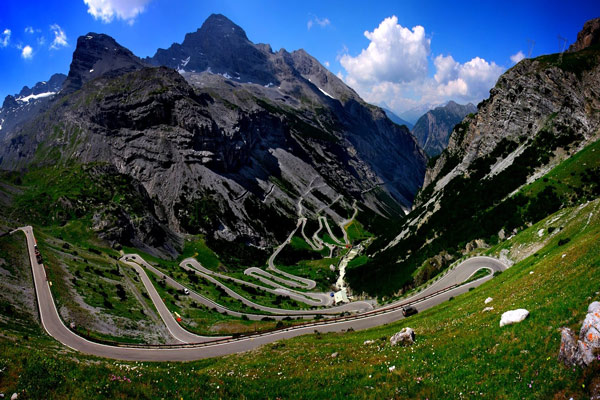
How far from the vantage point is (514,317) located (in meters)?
17.3

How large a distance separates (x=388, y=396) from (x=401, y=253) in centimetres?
8453

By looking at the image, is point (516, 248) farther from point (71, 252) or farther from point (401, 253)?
point (71, 252)

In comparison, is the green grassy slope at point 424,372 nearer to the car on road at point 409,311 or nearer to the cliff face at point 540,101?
the car on road at point 409,311

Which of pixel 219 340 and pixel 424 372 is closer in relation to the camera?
pixel 424 372

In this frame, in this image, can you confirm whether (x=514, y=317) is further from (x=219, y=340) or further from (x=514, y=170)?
(x=514, y=170)

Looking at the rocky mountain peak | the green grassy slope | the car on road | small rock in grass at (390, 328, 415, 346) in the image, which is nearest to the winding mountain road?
the car on road

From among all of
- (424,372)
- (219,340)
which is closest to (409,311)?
(219,340)

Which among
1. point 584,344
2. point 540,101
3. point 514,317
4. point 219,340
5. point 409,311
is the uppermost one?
point 540,101

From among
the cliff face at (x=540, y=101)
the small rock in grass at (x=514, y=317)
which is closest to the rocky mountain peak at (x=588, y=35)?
the cliff face at (x=540, y=101)

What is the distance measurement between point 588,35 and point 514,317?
145m

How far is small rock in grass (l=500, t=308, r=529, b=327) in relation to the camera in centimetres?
1697

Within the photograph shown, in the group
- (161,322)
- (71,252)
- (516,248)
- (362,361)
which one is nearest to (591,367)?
(362,361)

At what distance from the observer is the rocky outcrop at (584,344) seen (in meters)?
10.4

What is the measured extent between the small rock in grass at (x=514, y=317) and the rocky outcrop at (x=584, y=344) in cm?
520
